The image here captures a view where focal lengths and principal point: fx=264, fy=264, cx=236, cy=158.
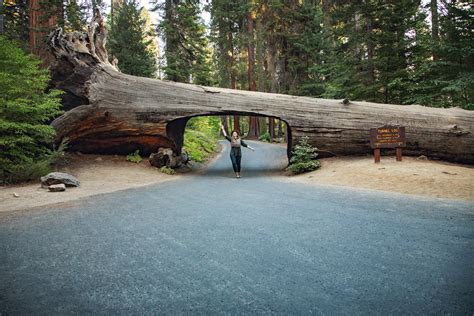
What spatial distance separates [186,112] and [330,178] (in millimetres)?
5775

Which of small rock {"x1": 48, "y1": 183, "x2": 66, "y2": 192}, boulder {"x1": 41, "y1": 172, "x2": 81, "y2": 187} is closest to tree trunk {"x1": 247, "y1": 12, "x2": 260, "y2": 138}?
boulder {"x1": 41, "y1": 172, "x2": 81, "y2": 187}

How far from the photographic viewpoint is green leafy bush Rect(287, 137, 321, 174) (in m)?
9.77

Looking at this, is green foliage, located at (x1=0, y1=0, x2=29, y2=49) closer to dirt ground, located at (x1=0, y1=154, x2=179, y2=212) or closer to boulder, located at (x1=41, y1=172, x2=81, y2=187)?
dirt ground, located at (x1=0, y1=154, x2=179, y2=212)

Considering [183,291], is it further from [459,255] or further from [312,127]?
[312,127]

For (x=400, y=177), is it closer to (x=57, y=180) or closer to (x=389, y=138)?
(x=389, y=138)

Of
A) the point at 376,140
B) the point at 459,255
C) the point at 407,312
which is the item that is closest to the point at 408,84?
the point at 376,140

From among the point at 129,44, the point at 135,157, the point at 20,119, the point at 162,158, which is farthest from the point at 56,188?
the point at 129,44

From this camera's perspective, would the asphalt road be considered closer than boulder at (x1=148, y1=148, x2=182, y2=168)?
Yes

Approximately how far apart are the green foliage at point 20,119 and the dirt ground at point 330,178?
2.27ft

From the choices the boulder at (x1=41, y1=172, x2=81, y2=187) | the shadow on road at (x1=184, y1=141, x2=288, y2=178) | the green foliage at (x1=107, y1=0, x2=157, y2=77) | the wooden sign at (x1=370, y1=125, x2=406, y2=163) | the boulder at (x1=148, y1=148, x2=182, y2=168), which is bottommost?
the shadow on road at (x1=184, y1=141, x2=288, y2=178)

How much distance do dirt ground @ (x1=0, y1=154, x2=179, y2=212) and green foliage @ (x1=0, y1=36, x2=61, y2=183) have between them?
0.66 metres

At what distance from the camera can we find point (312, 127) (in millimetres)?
10305

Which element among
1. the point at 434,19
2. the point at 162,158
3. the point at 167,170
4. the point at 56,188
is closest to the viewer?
the point at 56,188

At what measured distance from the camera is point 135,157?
10.7 m
